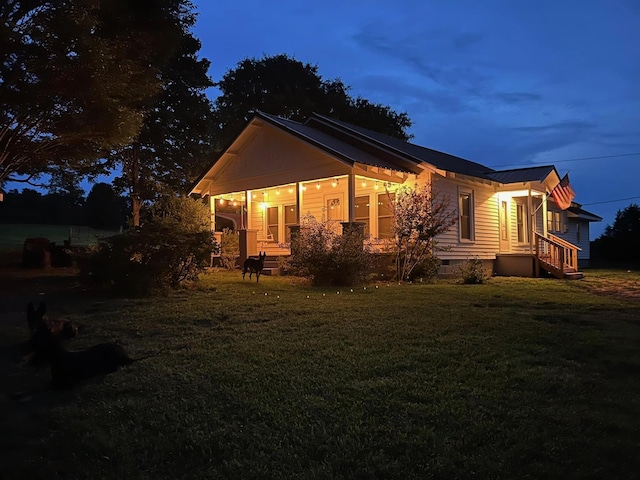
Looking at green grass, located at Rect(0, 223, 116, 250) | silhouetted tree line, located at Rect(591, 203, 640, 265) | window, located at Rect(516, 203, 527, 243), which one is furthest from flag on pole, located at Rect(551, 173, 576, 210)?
green grass, located at Rect(0, 223, 116, 250)

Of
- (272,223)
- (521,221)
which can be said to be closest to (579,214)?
(521,221)

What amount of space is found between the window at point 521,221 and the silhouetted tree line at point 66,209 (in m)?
33.3

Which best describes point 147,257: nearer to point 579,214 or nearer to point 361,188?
point 361,188

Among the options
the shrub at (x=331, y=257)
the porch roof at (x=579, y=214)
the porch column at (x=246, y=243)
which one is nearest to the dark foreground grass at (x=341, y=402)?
the shrub at (x=331, y=257)

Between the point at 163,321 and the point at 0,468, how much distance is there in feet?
13.0

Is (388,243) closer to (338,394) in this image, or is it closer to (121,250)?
(121,250)

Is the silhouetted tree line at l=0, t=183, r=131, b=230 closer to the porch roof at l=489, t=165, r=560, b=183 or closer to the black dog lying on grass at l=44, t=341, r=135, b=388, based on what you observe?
the porch roof at l=489, t=165, r=560, b=183

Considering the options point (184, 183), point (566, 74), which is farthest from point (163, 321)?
point (566, 74)

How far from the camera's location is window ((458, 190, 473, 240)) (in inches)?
672

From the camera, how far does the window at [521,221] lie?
2043 centimetres

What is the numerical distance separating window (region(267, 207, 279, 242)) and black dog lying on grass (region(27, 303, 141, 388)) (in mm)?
14525

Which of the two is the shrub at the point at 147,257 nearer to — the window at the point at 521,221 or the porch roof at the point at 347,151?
the porch roof at the point at 347,151

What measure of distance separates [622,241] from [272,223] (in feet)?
80.8

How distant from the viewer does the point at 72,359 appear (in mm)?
4500
